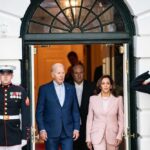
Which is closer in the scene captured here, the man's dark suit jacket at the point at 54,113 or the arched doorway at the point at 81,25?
the man's dark suit jacket at the point at 54,113

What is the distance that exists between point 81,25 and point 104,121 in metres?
1.43

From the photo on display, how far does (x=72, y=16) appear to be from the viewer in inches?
346

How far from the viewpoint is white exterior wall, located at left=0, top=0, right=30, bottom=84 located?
8.40 meters

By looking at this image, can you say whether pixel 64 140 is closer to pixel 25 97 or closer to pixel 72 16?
pixel 25 97

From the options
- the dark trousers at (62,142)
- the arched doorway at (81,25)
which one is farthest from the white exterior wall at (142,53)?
the dark trousers at (62,142)

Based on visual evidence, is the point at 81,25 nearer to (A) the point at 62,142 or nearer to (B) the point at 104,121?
(B) the point at 104,121

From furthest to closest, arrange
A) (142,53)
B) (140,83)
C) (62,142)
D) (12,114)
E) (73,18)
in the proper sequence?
(73,18)
(142,53)
(62,142)
(140,83)
(12,114)

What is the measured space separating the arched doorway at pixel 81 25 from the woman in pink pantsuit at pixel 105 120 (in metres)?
0.33

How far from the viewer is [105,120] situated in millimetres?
8344

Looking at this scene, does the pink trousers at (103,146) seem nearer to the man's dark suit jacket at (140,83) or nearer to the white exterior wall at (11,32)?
the man's dark suit jacket at (140,83)

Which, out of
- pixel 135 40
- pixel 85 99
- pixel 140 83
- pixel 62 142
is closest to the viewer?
pixel 140 83

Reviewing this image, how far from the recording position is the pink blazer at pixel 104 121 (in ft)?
27.3

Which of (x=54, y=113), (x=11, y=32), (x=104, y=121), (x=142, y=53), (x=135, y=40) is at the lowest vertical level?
(x=104, y=121)

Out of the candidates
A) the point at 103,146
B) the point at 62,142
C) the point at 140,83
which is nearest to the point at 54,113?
the point at 62,142
